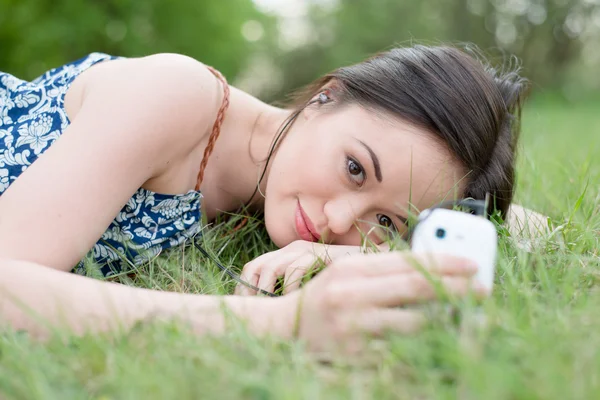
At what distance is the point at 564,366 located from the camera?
3.00 feet

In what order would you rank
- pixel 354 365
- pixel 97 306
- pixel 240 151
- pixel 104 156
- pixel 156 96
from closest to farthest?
pixel 354 365 → pixel 97 306 → pixel 104 156 → pixel 156 96 → pixel 240 151

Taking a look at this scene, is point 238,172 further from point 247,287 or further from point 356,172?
point 247,287

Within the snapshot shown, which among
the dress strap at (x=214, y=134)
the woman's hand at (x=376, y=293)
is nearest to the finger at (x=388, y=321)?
the woman's hand at (x=376, y=293)

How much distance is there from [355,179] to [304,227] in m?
0.22

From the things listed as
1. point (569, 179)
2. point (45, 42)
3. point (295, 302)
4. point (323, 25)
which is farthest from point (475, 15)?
point (295, 302)

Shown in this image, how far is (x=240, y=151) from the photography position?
2.15 m

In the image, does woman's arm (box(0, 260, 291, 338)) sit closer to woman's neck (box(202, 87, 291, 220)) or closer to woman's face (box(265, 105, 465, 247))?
woman's face (box(265, 105, 465, 247))

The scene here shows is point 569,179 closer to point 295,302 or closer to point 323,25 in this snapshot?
point 295,302

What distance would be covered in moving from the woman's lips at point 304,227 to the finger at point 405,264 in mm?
656

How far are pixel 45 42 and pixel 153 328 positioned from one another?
23.3 feet

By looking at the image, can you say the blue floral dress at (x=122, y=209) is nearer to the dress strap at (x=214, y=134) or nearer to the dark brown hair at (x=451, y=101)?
the dress strap at (x=214, y=134)

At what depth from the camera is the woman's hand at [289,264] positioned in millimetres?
1568

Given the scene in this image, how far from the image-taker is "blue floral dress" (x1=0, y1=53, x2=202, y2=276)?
1861 mm

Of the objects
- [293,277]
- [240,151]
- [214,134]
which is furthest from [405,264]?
[240,151]
